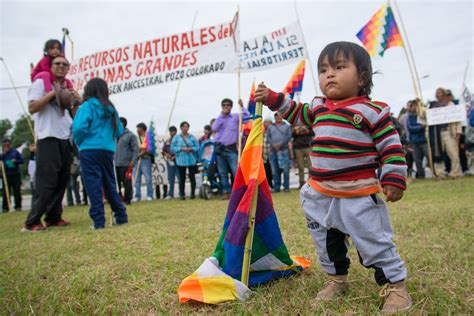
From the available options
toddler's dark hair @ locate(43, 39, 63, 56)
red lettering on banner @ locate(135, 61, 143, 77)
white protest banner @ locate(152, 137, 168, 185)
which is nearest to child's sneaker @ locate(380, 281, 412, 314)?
toddler's dark hair @ locate(43, 39, 63, 56)

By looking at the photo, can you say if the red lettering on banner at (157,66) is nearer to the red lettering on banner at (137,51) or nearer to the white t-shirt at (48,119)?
the red lettering on banner at (137,51)

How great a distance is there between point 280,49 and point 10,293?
281 inches

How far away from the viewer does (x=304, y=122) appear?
1.96m

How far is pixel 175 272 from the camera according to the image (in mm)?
2346

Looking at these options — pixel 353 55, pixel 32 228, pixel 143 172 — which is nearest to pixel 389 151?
pixel 353 55

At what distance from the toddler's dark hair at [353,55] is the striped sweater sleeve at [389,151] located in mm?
179

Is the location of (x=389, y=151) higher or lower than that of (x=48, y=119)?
lower

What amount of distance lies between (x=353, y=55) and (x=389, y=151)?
1.43ft

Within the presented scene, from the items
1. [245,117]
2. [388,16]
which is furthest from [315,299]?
[388,16]

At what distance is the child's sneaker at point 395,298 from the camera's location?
1572 millimetres

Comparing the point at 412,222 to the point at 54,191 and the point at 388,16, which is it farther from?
the point at 388,16

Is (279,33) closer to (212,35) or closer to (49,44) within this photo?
(212,35)

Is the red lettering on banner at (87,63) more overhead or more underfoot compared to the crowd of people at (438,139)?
more overhead

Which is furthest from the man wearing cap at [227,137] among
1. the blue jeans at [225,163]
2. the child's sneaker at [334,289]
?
the child's sneaker at [334,289]
